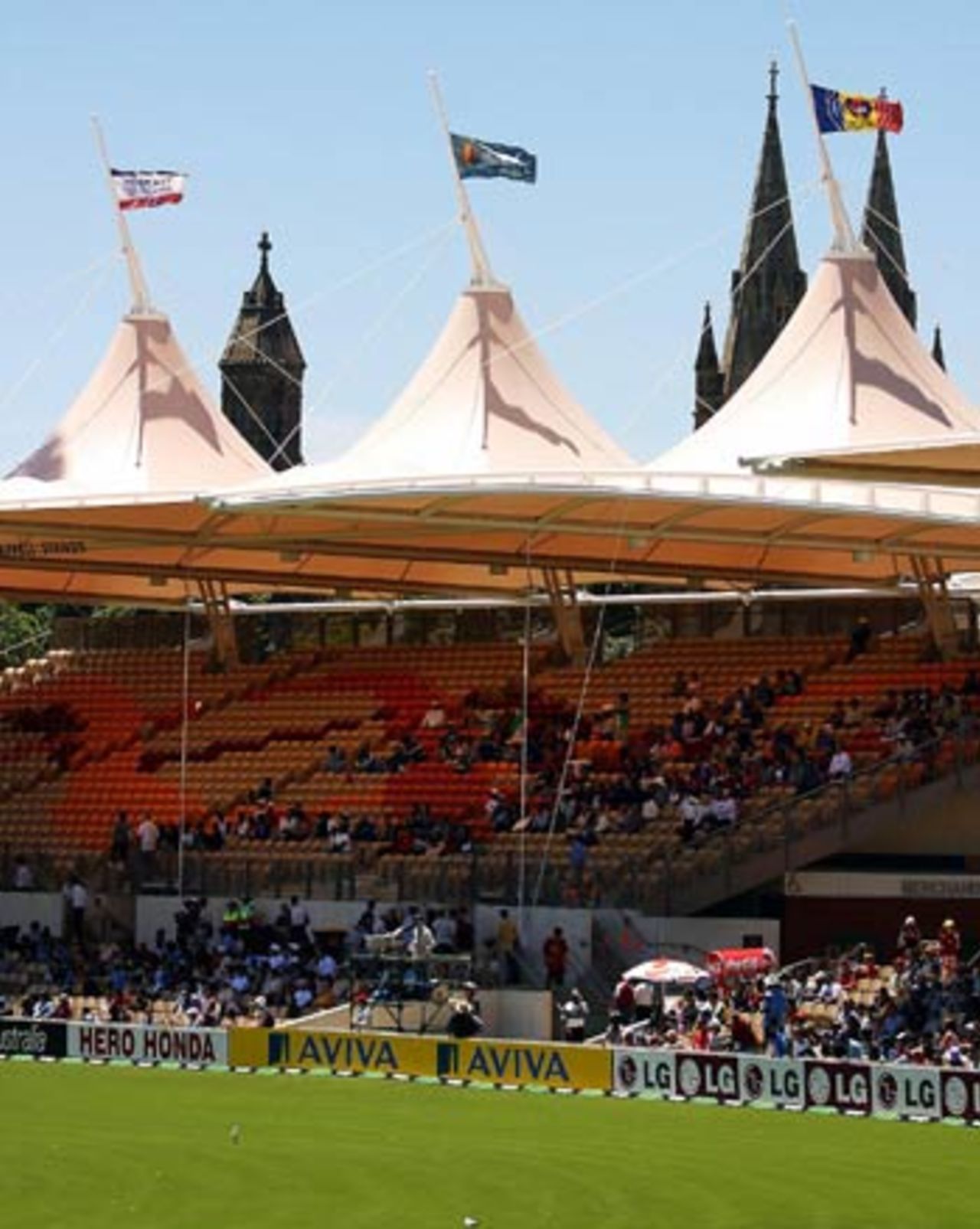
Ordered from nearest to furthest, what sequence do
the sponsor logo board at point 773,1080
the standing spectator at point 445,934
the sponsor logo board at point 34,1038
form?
the sponsor logo board at point 773,1080 < the sponsor logo board at point 34,1038 < the standing spectator at point 445,934

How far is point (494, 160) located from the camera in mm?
50875

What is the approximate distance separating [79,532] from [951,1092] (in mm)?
20323

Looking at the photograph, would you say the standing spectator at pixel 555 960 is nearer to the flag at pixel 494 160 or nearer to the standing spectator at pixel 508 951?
the standing spectator at pixel 508 951

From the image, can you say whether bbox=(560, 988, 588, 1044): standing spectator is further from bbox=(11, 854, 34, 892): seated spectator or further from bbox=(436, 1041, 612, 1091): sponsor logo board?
bbox=(11, 854, 34, 892): seated spectator

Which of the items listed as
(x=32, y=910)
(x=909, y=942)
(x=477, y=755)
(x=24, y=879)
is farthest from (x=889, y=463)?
(x=24, y=879)

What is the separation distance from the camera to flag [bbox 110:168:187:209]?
2142 inches

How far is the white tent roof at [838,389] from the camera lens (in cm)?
4341

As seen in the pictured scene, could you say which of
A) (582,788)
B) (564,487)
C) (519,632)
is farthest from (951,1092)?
(519,632)

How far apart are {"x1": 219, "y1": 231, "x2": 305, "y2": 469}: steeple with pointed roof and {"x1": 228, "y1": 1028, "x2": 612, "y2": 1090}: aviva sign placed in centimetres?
8665

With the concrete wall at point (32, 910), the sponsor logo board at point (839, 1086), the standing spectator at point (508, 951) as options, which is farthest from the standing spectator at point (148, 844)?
the sponsor logo board at point (839, 1086)

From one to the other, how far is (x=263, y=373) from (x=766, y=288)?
787 inches

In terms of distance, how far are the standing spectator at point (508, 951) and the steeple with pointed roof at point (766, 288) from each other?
79448mm

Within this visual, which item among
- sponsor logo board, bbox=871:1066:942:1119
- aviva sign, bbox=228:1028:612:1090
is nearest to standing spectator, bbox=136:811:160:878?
aviva sign, bbox=228:1028:612:1090

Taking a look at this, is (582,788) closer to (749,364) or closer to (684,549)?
(684,549)
